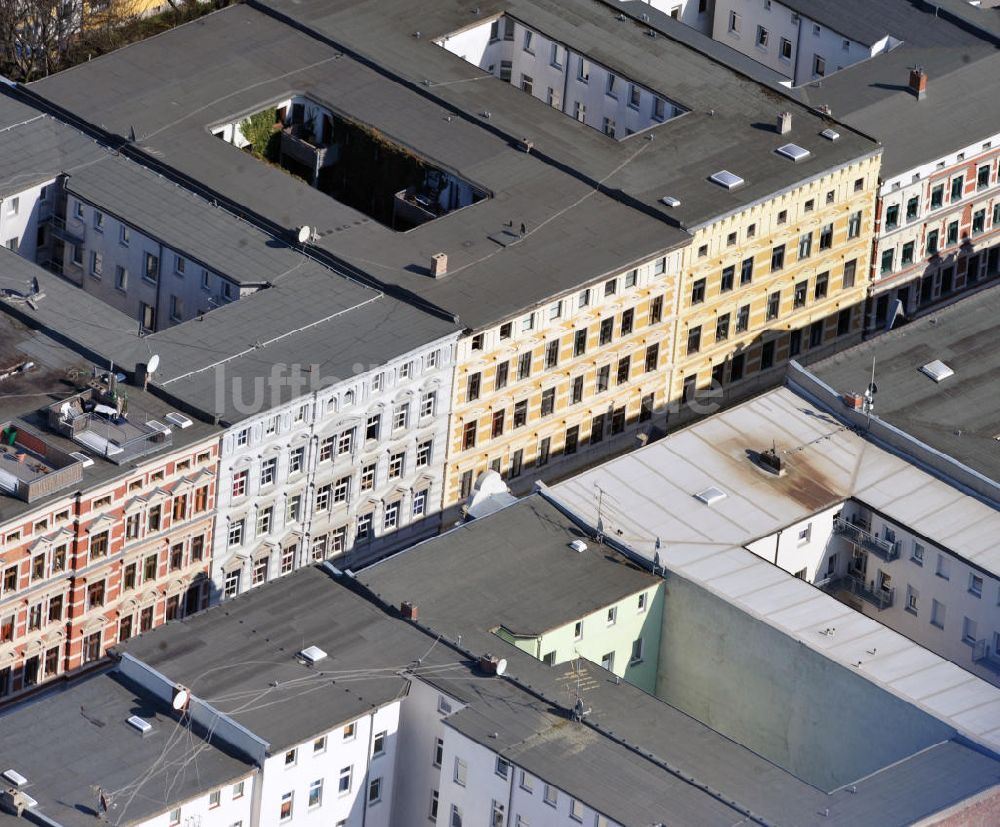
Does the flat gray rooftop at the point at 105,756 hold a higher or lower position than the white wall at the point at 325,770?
higher

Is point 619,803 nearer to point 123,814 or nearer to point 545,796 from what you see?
point 545,796

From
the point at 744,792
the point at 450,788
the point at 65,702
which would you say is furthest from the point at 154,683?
the point at 744,792

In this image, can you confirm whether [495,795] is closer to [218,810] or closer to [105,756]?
[218,810]

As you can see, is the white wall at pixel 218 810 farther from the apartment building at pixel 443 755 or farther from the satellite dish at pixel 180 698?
the satellite dish at pixel 180 698

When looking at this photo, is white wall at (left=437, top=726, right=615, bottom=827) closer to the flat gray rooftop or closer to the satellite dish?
the flat gray rooftop

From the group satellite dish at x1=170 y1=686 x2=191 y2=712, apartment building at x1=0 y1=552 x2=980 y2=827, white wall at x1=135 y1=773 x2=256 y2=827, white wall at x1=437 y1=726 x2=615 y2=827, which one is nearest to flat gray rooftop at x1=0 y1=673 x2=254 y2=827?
apartment building at x1=0 y1=552 x2=980 y2=827

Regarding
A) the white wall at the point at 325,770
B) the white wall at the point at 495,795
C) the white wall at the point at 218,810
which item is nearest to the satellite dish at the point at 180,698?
the white wall at the point at 218,810
